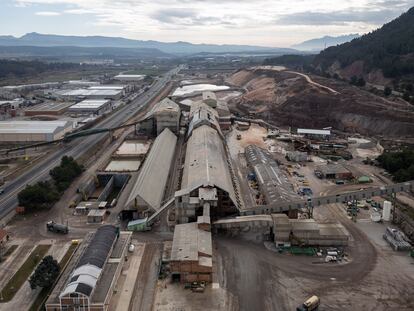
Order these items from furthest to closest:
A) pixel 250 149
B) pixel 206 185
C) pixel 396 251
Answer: pixel 250 149
pixel 206 185
pixel 396 251

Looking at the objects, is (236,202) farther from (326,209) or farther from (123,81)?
(123,81)

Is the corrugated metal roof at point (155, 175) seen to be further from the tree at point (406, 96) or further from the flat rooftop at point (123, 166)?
the tree at point (406, 96)

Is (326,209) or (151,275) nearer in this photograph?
(151,275)

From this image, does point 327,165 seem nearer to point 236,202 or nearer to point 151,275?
point 236,202

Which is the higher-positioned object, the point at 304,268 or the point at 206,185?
the point at 206,185

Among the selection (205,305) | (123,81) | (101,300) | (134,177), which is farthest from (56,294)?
(123,81)

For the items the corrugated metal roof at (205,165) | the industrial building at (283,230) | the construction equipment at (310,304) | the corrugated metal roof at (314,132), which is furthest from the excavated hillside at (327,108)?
the construction equipment at (310,304)

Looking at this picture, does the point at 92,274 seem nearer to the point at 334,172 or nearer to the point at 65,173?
the point at 65,173

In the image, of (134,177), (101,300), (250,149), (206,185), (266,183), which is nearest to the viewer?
(101,300)
